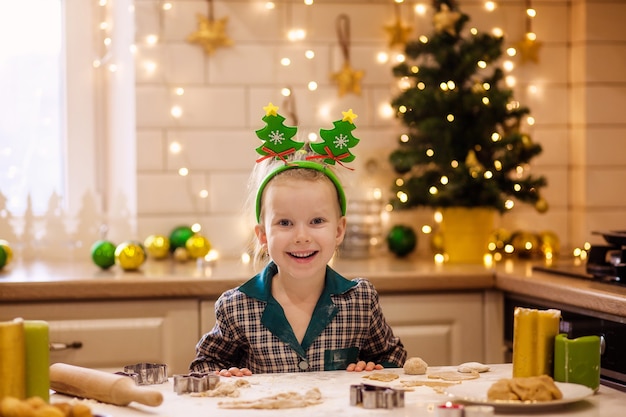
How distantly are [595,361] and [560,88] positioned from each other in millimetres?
1990

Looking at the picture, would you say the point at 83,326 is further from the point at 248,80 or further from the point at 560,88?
the point at 560,88

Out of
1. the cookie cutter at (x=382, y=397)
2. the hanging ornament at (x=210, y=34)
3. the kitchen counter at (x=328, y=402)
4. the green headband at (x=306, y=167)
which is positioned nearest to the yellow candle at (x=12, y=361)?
the kitchen counter at (x=328, y=402)

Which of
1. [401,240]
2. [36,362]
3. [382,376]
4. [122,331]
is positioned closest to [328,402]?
[382,376]

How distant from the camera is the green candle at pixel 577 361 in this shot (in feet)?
4.97

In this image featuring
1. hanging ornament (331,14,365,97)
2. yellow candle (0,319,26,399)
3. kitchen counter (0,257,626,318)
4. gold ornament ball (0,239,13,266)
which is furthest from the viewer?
hanging ornament (331,14,365,97)

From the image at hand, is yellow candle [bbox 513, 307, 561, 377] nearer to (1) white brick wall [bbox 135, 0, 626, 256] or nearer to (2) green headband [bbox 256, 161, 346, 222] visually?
(2) green headband [bbox 256, 161, 346, 222]

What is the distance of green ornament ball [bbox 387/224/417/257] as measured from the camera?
3.20 meters

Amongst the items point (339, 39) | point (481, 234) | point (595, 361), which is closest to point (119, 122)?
point (339, 39)

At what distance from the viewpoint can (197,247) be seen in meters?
3.04

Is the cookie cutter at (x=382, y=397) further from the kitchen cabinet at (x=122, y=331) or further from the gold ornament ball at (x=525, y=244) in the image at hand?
the gold ornament ball at (x=525, y=244)

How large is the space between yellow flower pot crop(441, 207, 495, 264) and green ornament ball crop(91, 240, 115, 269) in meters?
1.05

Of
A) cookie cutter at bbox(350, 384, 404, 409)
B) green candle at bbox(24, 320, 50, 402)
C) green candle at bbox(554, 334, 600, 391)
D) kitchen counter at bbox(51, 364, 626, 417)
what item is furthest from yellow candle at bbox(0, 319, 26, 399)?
green candle at bbox(554, 334, 600, 391)

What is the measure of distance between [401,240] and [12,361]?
1979mm

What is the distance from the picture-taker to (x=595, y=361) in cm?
153
